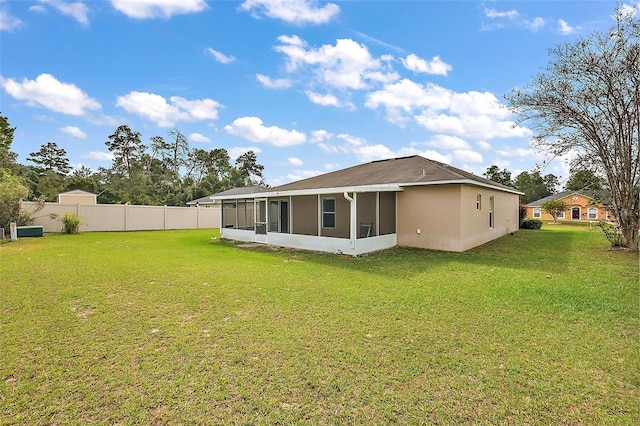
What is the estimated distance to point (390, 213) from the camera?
11.5 meters

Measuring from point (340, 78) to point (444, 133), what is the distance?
8371mm

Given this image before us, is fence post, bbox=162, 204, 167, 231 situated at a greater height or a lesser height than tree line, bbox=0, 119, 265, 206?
lesser

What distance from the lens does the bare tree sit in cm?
998

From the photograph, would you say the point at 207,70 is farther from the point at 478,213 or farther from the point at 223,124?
the point at 478,213

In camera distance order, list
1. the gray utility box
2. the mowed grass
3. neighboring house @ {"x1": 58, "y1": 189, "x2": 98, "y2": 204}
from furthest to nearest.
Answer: neighboring house @ {"x1": 58, "y1": 189, "x2": 98, "y2": 204} → the gray utility box → the mowed grass

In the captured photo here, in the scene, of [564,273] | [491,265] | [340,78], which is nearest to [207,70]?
[340,78]

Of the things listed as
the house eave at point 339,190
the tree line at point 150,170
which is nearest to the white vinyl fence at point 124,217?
the house eave at point 339,190

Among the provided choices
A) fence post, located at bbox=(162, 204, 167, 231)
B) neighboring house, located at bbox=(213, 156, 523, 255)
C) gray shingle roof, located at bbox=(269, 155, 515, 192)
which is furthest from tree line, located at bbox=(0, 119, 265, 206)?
gray shingle roof, located at bbox=(269, 155, 515, 192)

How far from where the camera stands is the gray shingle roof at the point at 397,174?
10883 mm

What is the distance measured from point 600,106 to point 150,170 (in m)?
43.3

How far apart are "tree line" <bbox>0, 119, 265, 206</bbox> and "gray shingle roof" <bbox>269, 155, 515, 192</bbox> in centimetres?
2706

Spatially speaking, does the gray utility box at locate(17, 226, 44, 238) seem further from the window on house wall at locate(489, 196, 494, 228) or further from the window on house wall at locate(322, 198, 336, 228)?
the window on house wall at locate(489, 196, 494, 228)

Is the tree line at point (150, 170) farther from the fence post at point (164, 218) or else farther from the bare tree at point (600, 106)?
the bare tree at point (600, 106)

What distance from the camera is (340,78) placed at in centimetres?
1507
